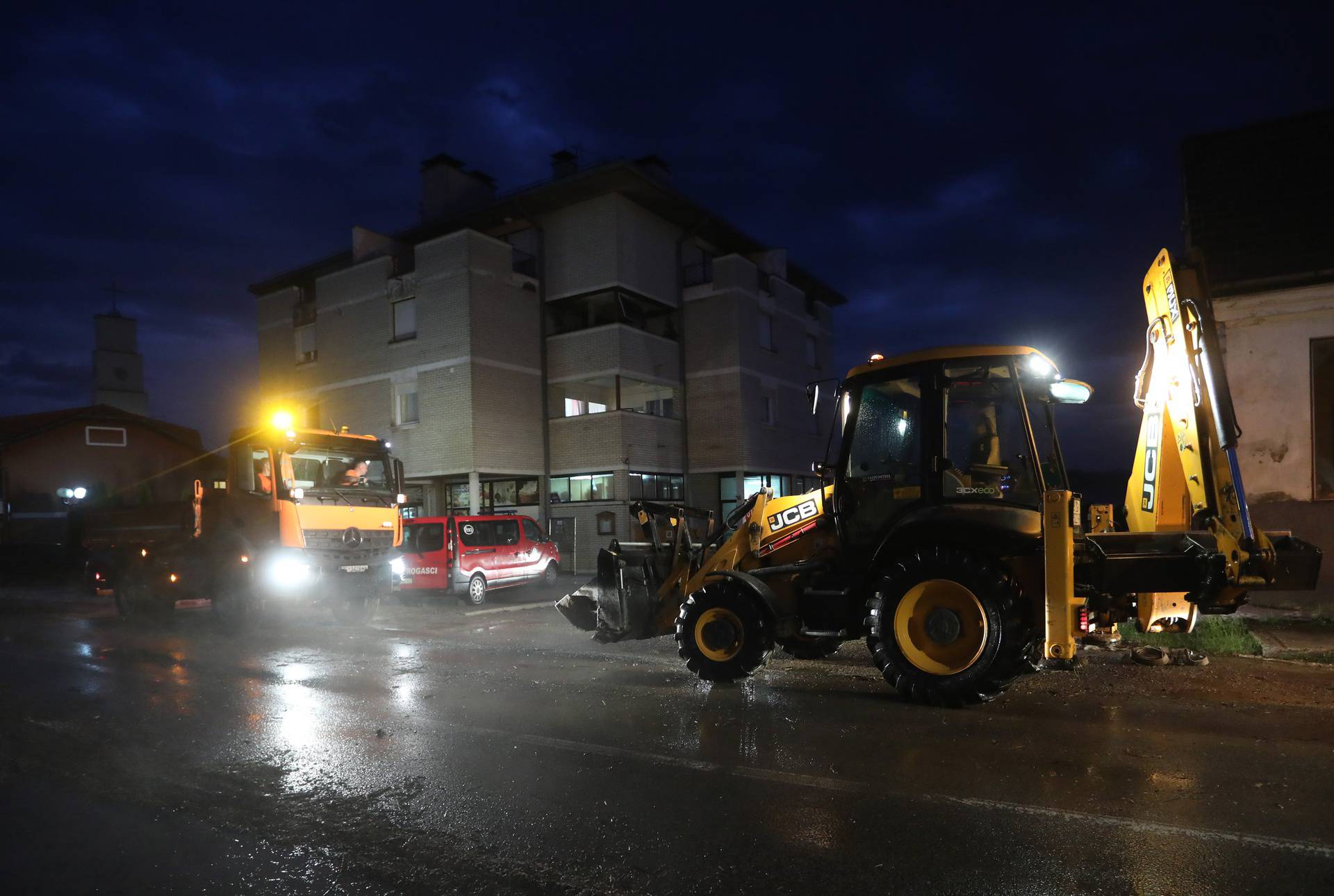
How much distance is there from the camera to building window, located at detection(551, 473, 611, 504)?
25328mm

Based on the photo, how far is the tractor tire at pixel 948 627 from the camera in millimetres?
6223

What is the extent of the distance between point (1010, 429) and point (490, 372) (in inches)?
772

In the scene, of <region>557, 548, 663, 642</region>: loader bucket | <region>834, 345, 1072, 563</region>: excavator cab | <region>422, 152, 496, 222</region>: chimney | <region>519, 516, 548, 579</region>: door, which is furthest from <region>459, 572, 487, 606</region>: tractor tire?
<region>422, 152, 496, 222</region>: chimney

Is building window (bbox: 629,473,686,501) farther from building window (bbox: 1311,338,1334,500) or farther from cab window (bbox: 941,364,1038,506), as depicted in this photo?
cab window (bbox: 941,364,1038,506)

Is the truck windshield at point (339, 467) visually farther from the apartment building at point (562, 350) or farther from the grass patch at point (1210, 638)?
the grass patch at point (1210, 638)

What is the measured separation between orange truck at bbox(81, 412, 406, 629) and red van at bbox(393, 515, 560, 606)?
1.92 metres

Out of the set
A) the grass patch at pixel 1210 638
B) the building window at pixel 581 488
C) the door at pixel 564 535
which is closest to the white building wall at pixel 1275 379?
the grass patch at pixel 1210 638

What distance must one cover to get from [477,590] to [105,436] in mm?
28657

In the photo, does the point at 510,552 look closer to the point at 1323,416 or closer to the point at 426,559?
the point at 426,559

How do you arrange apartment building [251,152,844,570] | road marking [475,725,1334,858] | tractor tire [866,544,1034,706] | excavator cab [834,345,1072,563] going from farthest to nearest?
apartment building [251,152,844,570], excavator cab [834,345,1072,563], tractor tire [866,544,1034,706], road marking [475,725,1334,858]

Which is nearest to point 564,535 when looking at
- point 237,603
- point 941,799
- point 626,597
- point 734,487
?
point 734,487

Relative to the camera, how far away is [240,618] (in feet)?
41.6

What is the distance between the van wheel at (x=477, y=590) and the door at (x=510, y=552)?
1.55ft

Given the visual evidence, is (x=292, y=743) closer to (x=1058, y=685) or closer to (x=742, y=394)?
(x=1058, y=685)
